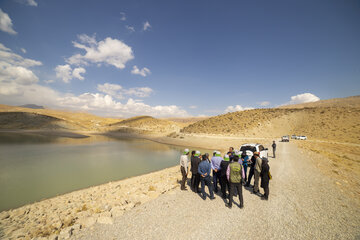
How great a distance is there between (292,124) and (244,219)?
76.0 meters

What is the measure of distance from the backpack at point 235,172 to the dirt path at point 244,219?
4.18ft

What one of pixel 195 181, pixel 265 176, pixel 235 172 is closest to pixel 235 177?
pixel 235 172

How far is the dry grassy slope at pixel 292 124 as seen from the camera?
48.7m

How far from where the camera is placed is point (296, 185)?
32.7 feet

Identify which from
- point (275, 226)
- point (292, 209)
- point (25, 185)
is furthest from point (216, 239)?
point (25, 185)

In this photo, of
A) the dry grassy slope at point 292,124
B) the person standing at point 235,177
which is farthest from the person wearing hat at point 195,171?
the dry grassy slope at point 292,124

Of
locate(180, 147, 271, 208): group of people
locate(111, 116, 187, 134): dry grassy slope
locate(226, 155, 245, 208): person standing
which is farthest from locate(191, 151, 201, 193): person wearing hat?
locate(111, 116, 187, 134): dry grassy slope

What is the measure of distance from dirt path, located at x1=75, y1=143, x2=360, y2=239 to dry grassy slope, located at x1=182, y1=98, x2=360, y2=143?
49.3 m

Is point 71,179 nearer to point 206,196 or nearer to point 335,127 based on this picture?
point 206,196

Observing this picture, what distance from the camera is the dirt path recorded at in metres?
5.26

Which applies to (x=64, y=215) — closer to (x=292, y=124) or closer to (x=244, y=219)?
(x=244, y=219)

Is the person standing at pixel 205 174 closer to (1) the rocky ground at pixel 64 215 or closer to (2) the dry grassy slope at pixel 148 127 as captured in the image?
(1) the rocky ground at pixel 64 215

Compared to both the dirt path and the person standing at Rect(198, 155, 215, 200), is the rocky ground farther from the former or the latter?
the person standing at Rect(198, 155, 215, 200)

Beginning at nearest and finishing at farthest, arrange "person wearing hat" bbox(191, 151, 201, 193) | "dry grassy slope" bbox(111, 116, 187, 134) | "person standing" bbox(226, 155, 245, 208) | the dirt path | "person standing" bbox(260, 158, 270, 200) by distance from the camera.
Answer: the dirt path, "person standing" bbox(226, 155, 245, 208), "person standing" bbox(260, 158, 270, 200), "person wearing hat" bbox(191, 151, 201, 193), "dry grassy slope" bbox(111, 116, 187, 134)
